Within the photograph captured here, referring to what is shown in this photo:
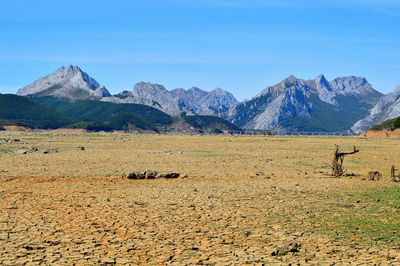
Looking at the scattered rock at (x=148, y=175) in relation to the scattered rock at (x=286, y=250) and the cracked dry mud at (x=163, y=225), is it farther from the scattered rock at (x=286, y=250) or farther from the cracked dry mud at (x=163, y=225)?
the scattered rock at (x=286, y=250)

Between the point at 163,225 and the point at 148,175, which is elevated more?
the point at 148,175

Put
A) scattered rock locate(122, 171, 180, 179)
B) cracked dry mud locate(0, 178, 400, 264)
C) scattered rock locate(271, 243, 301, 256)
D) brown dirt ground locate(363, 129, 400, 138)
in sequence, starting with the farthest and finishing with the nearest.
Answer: brown dirt ground locate(363, 129, 400, 138) < scattered rock locate(122, 171, 180, 179) < scattered rock locate(271, 243, 301, 256) < cracked dry mud locate(0, 178, 400, 264)

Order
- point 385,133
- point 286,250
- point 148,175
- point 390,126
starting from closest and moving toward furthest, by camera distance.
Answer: point 286,250 → point 148,175 → point 385,133 → point 390,126

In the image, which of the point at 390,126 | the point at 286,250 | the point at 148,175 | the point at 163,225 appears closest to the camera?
the point at 286,250

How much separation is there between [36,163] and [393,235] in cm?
3051

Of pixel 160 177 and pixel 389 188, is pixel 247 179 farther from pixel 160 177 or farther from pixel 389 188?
pixel 389 188

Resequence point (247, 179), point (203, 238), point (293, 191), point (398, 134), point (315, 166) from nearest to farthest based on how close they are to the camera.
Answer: point (203, 238), point (293, 191), point (247, 179), point (315, 166), point (398, 134)

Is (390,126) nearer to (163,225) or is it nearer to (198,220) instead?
(198,220)

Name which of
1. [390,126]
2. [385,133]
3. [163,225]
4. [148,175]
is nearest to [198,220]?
[163,225]

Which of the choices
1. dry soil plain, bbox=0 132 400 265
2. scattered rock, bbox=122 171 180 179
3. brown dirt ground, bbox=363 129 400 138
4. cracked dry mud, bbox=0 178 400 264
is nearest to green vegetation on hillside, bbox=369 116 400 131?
brown dirt ground, bbox=363 129 400 138

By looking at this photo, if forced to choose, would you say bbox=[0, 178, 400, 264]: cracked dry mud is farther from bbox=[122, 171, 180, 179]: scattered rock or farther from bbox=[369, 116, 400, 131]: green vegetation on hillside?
bbox=[369, 116, 400, 131]: green vegetation on hillside

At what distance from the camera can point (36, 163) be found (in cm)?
3522

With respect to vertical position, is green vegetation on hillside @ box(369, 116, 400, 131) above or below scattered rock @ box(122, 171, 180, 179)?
above

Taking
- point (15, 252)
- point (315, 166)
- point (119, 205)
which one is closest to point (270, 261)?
point (15, 252)
